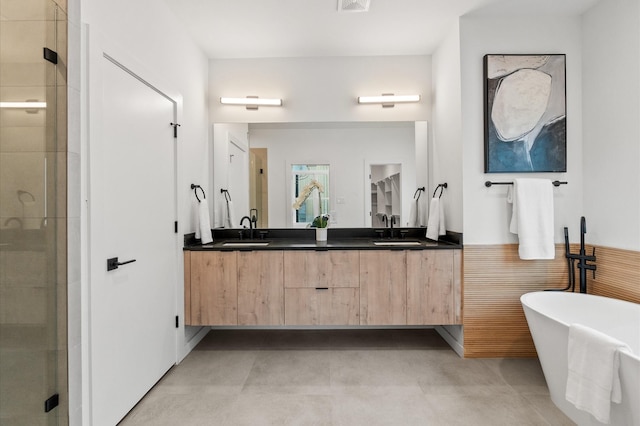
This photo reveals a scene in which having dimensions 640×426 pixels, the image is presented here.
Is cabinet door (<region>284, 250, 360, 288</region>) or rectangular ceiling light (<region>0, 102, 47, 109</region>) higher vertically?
rectangular ceiling light (<region>0, 102, 47, 109</region>)

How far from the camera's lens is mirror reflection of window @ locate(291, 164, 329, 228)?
3.22 metres

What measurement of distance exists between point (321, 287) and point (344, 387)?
2.44 feet

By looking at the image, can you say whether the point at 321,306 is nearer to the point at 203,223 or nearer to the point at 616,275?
the point at 203,223

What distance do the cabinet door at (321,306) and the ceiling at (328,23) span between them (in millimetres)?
2182

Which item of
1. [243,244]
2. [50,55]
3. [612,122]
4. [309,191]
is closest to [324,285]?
[243,244]

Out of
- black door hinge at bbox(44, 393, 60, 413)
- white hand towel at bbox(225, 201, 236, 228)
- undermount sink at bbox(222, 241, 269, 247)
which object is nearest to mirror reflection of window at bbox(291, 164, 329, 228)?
undermount sink at bbox(222, 241, 269, 247)

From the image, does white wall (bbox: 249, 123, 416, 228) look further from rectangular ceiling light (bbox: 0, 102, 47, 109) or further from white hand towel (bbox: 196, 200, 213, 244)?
rectangular ceiling light (bbox: 0, 102, 47, 109)

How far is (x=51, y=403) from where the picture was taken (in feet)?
4.85

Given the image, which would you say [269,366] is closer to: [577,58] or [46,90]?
[46,90]

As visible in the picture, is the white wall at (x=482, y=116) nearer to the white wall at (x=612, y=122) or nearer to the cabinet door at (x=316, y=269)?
the white wall at (x=612, y=122)

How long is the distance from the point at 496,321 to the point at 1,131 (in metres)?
3.20

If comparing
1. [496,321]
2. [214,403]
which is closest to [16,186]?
[214,403]

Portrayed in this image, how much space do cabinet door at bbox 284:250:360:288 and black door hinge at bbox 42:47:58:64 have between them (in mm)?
1842

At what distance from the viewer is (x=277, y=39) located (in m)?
2.88
